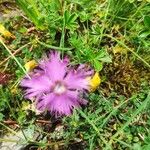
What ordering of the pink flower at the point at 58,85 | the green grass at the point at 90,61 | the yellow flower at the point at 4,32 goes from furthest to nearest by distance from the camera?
the yellow flower at the point at 4,32
the green grass at the point at 90,61
the pink flower at the point at 58,85

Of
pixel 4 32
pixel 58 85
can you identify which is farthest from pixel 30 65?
pixel 58 85

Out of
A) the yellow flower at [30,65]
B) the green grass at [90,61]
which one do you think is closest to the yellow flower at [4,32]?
the green grass at [90,61]

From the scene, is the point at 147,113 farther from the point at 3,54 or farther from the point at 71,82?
the point at 3,54

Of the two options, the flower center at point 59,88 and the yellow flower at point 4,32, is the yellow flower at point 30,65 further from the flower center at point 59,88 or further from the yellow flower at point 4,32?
the flower center at point 59,88

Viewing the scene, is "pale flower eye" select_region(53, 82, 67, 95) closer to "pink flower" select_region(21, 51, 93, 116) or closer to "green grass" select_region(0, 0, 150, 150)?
"pink flower" select_region(21, 51, 93, 116)

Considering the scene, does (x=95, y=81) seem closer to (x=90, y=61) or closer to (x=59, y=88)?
(x=90, y=61)

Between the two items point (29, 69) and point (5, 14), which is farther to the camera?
point (5, 14)

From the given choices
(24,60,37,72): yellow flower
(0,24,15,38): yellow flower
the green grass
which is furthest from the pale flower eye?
(0,24,15,38): yellow flower

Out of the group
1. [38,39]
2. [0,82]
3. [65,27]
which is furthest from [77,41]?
[0,82]
